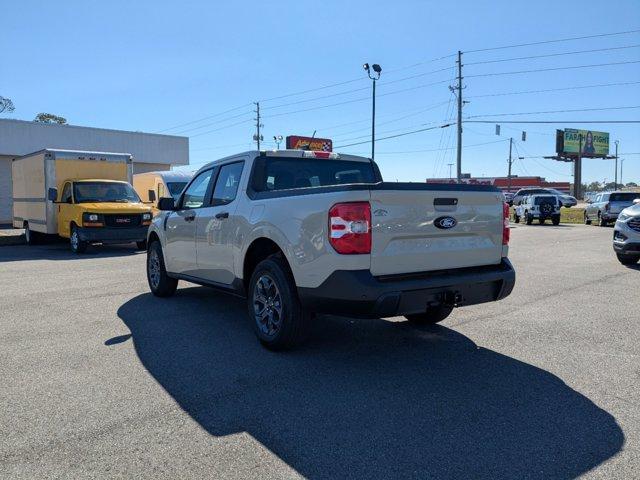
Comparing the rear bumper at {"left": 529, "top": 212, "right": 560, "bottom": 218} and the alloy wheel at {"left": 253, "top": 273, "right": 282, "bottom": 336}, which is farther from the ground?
the rear bumper at {"left": 529, "top": 212, "right": 560, "bottom": 218}

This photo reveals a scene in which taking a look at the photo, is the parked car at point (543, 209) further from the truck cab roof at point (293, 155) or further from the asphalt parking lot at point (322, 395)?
the truck cab roof at point (293, 155)

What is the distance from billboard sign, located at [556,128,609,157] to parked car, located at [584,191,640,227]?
65577mm

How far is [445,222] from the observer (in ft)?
15.1

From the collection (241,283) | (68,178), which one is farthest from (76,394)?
(68,178)

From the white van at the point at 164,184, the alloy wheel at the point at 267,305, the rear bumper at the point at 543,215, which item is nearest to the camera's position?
the alloy wheel at the point at 267,305

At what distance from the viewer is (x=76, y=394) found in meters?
4.02

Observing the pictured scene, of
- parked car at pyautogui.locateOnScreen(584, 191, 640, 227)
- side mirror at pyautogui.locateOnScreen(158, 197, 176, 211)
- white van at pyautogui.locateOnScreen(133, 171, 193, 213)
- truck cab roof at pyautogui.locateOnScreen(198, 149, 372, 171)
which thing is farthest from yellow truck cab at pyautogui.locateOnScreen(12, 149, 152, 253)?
parked car at pyautogui.locateOnScreen(584, 191, 640, 227)

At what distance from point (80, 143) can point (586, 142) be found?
84.5 metres

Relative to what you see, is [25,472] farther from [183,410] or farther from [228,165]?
[228,165]

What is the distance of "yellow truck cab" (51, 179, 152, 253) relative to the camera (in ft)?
47.5

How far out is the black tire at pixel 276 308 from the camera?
4719 mm

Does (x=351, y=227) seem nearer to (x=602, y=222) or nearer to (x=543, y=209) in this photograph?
(x=602, y=222)

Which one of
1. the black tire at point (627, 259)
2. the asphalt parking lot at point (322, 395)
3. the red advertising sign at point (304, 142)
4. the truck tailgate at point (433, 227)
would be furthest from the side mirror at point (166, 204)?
the red advertising sign at point (304, 142)

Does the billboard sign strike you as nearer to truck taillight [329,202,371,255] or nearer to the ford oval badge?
the ford oval badge
